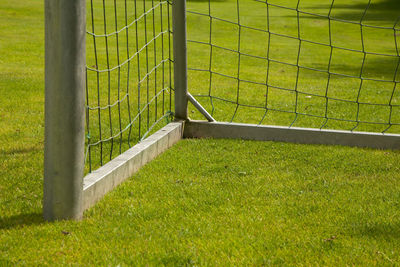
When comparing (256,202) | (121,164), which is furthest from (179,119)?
(256,202)

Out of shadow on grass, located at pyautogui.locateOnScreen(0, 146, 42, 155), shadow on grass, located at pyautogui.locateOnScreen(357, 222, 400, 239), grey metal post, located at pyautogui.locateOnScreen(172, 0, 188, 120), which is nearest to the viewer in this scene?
shadow on grass, located at pyautogui.locateOnScreen(357, 222, 400, 239)

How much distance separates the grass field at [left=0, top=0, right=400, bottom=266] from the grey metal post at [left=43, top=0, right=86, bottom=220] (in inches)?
6.7

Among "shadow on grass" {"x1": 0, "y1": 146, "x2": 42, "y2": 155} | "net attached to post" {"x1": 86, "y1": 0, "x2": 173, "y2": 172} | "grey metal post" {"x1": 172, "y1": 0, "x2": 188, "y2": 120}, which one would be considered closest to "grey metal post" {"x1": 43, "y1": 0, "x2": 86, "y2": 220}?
"net attached to post" {"x1": 86, "y1": 0, "x2": 173, "y2": 172}

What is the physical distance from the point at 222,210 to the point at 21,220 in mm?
1194

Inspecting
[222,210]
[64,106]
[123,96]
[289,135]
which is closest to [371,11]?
[123,96]

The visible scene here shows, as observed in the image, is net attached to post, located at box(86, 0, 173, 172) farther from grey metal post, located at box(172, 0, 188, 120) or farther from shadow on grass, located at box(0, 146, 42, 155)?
shadow on grass, located at box(0, 146, 42, 155)

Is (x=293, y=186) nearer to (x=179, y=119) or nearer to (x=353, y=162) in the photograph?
(x=353, y=162)

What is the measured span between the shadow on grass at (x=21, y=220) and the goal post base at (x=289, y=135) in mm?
2413

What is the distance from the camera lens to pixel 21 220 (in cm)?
336

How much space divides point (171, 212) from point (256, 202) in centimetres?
59

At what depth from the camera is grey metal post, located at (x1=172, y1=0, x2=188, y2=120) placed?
207 inches

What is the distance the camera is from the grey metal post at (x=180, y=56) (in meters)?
5.27

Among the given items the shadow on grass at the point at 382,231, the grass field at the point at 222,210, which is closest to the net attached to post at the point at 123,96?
the grass field at the point at 222,210

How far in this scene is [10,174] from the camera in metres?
4.17
